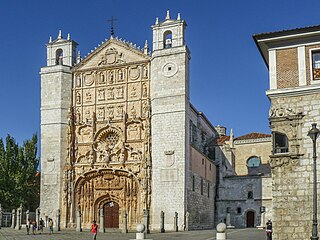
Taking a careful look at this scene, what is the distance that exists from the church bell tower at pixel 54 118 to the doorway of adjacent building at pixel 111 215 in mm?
3967

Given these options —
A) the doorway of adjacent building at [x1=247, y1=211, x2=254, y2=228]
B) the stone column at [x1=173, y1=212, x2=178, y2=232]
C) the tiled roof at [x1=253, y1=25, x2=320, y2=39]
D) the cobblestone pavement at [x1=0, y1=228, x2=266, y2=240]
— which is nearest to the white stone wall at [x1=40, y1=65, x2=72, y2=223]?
the cobblestone pavement at [x1=0, y1=228, x2=266, y2=240]

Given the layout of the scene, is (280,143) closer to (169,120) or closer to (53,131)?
(169,120)

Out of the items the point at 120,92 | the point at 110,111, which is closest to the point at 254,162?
the point at 120,92

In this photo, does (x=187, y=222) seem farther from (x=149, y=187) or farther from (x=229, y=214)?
(x=229, y=214)

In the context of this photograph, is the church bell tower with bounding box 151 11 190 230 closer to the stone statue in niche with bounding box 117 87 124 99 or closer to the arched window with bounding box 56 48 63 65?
the stone statue in niche with bounding box 117 87 124 99

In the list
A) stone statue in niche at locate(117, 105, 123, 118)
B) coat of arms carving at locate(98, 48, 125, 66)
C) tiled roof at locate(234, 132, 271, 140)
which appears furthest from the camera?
tiled roof at locate(234, 132, 271, 140)

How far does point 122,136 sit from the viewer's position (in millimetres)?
40750

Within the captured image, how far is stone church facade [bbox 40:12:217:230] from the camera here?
126 ft

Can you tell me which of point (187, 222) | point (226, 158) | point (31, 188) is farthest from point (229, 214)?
point (31, 188)

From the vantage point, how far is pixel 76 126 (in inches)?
1683

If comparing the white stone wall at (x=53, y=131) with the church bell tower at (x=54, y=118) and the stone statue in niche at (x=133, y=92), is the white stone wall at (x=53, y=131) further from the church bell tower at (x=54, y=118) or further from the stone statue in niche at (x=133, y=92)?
the stone statue in niche at (x=133, y=92)

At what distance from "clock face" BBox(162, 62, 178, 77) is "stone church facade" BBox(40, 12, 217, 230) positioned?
8cm

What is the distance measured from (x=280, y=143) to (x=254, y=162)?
1209 inches

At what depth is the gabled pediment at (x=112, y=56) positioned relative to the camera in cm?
4172
